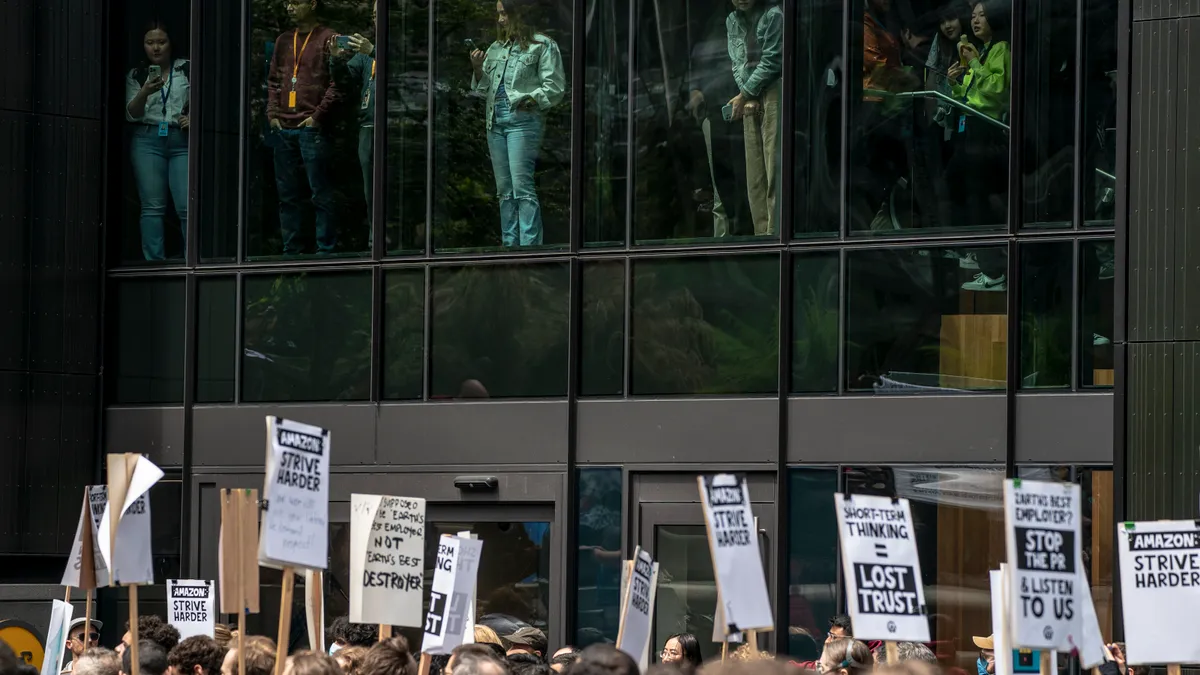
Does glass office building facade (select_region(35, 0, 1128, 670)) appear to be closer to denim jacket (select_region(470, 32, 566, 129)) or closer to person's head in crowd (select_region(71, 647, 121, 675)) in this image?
denim jacket (select_region(470, 32, 566, 129))

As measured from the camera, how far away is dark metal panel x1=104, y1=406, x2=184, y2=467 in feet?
59.0

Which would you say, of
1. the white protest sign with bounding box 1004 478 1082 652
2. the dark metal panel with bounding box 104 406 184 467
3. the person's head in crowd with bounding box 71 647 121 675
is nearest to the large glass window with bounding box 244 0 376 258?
the dark metal panel with bounding box 104 406 184 467

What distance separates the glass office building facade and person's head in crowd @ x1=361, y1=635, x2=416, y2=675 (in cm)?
763

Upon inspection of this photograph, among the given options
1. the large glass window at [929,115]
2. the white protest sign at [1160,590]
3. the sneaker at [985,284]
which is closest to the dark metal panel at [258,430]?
the large glass window at [929,115]

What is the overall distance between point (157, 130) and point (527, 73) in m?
3.96

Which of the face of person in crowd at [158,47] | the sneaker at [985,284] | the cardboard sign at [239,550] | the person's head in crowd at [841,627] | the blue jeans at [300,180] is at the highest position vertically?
the face of person in crowd at [158,47]

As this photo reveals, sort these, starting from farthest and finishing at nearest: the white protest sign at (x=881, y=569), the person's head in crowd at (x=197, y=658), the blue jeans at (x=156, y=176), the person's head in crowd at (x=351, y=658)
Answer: the blue jeans at (x=156, y=176) < the person's head in crowd at (x=197, y=658) < the person's head in crowd at (x=351, y=658) < the white protest sign at (x=881, y=569)

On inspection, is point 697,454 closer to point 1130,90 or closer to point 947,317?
point 947,317

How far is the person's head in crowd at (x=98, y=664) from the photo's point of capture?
8836 millimetres

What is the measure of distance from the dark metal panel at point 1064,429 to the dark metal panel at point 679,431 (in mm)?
2006

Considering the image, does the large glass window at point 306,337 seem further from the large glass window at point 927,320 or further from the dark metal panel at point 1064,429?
the dark metal panel at point 1064,429

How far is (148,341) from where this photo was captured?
59.9 ft

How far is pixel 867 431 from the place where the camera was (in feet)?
50.3

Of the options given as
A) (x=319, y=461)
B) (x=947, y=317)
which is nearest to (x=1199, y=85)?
(x=947, y=317)
